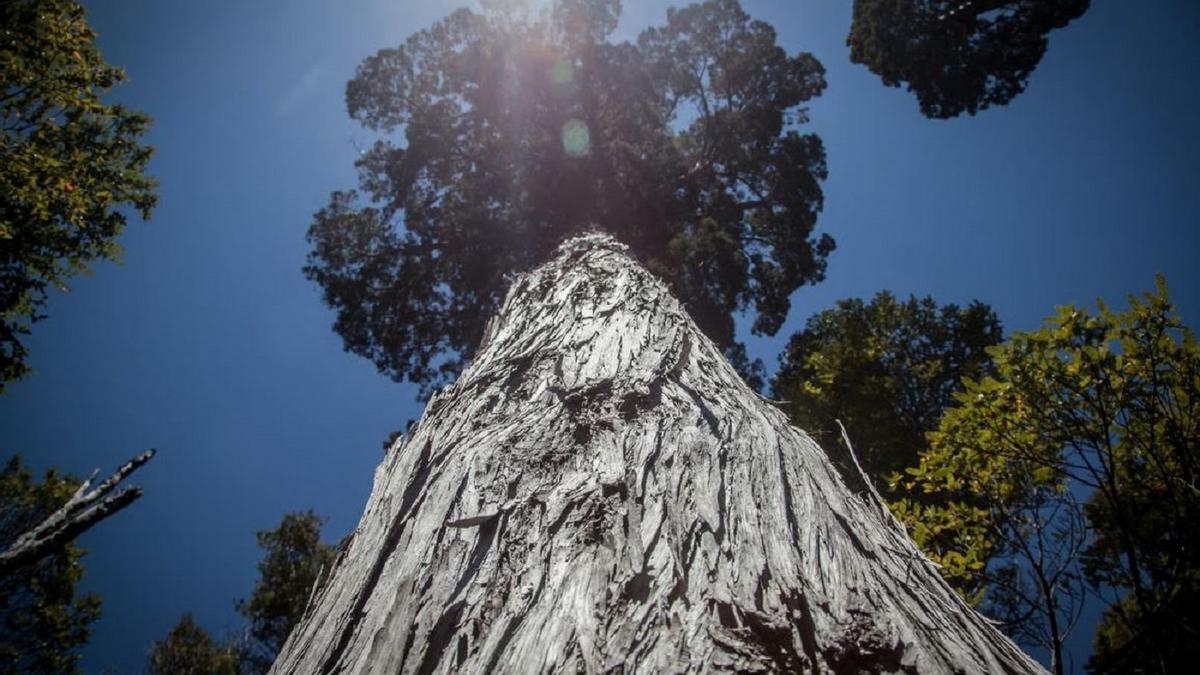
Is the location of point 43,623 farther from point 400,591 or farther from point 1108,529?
point 1108,529

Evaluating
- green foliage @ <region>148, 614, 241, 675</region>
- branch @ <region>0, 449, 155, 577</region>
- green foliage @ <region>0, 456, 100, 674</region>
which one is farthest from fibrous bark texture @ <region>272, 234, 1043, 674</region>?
green foliage @ <region>148, 614, 241, 675</region>

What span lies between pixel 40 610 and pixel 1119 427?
14061 millimetres

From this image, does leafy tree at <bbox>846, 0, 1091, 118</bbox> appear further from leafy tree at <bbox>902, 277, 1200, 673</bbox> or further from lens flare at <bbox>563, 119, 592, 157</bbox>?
leafy tree at <bbox>902, 277, 1200, 673</bbox>

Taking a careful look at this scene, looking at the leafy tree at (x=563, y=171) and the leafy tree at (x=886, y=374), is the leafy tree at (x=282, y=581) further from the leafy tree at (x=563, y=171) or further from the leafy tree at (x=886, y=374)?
the leafy tree at (x=886, y=374)

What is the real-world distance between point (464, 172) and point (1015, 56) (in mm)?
13173

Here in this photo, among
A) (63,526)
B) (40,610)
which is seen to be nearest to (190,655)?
(40,610)

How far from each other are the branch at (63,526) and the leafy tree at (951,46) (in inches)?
642

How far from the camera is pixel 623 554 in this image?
103cm

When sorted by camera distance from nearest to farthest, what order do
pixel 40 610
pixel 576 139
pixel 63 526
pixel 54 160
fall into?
pixel 63 526 < pixel 54 160 < pixel 40 610 < pixel 576 139

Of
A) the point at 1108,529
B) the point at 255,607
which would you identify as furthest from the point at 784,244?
the point at 255,607

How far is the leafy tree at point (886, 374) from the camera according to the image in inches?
309

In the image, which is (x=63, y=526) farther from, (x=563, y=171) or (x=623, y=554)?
(x=563, y=171)

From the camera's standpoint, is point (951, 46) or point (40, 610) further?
point (951, 46)

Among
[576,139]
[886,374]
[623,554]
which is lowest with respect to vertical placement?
[623,554]
